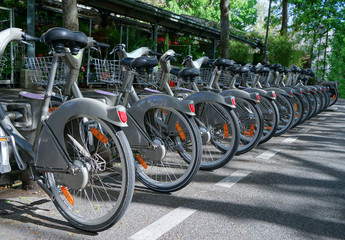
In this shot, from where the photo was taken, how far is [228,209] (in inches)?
125

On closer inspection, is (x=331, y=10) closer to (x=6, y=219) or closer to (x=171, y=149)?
(x=171, y=149)

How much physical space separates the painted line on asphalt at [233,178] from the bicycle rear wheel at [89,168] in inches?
56.8

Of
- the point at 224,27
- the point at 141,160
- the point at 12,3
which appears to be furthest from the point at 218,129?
the point at 224,27

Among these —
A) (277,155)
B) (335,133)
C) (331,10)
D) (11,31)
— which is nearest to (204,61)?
(277,155)

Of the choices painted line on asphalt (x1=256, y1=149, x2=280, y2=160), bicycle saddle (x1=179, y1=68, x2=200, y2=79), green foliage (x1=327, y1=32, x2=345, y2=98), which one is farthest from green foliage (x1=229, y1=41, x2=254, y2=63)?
bicycle saddle (x1=179, y1=68, x2=200, y2=79)

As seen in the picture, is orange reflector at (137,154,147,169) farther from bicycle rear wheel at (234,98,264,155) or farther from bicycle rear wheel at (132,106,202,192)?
bicycle rear wheel at (234,98,264,155)

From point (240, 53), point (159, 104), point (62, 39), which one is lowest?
point (159, 104)

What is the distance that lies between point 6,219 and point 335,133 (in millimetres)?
6896

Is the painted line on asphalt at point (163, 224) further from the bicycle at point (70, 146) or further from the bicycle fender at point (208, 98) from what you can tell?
the bicycle fender at point (208, 98)

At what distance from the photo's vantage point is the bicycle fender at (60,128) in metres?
2.47

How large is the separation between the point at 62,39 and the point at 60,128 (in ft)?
2.05

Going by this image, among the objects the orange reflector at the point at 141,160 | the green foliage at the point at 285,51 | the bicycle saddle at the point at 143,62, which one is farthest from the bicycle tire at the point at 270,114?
the green foliage at the point at 285,51

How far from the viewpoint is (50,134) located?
2.61 meters

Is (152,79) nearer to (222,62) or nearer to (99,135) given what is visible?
(222,62)
